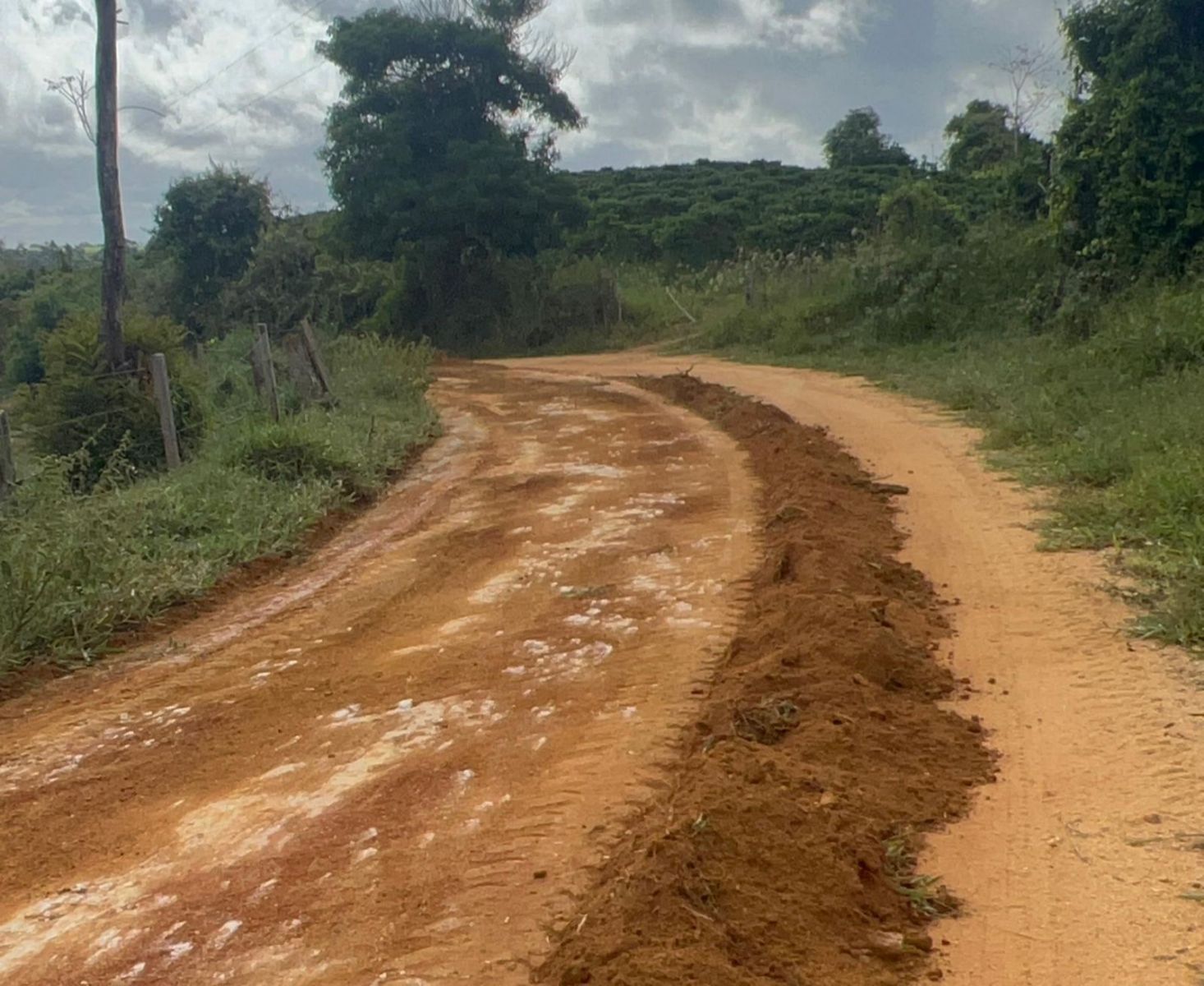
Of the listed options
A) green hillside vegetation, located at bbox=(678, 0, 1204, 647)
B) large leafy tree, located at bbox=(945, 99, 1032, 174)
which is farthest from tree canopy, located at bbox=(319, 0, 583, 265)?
large leafy tree, located at bbox=(945, 99, 1032, 174)

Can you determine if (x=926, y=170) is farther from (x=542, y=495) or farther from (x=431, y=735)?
(x=431, y=735)

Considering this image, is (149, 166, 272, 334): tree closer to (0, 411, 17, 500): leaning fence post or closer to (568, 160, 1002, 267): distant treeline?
(568, 160, 1002, 267): distant treeline

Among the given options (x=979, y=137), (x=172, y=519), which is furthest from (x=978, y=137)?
(x=172, y=519)

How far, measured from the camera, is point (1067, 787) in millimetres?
3936

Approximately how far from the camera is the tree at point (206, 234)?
30172mm

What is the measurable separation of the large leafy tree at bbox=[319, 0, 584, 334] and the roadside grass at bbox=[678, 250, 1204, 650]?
8.16 m

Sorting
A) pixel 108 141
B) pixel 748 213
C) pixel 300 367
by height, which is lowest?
pixel 300 367

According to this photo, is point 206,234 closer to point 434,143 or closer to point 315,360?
point 434,143

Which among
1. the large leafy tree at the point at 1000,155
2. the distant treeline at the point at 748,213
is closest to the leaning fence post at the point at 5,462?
the large leafy tree at the point at 1000,155

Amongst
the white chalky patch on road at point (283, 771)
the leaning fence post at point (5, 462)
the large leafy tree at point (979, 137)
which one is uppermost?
the large leafy tree at point (979, 137)

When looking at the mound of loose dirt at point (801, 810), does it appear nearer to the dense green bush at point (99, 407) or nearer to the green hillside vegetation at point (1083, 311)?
the green hillside vegetation at point (1083, 311)

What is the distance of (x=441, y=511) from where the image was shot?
9.74m

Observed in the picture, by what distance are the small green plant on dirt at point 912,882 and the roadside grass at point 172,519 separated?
15.1 feet

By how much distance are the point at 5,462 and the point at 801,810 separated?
7101 mm
